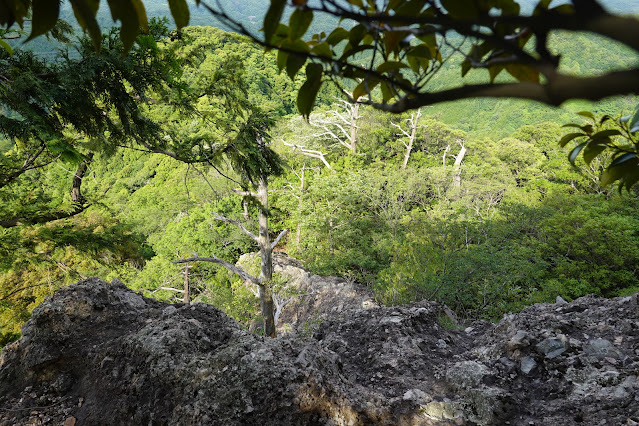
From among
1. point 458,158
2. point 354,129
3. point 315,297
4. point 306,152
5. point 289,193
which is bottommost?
point 458,158

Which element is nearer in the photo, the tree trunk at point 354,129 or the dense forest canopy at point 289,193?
the dense forest canopy at point 289,193

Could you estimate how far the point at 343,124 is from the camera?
24328 mm

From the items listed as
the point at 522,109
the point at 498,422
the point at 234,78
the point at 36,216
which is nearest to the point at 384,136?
the point at 522,109

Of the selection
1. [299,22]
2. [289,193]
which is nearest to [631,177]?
[299,22]

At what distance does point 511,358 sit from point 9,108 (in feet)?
14.6

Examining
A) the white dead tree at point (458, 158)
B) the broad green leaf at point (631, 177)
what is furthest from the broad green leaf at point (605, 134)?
the white dead tree at point (458, 158)

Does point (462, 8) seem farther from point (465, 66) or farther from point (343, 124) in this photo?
point (343, 124)

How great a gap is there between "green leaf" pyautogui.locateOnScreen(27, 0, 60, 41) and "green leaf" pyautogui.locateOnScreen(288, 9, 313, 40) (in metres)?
0.33

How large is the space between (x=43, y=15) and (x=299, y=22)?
35cm

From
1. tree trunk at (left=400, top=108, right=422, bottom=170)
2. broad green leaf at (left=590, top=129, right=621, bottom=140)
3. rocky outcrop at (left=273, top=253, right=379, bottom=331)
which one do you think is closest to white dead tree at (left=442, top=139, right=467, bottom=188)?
tree trunk at (left=400, top=108, right=422, bottom=170)

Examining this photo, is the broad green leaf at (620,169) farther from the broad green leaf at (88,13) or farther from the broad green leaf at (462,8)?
the broad green leaf at (88,13)

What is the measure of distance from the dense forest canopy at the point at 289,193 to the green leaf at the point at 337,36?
73mm

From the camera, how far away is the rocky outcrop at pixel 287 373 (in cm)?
189

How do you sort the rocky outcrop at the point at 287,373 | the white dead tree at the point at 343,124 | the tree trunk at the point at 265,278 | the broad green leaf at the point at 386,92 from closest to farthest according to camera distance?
1. the broad green leaf at the point at 386,92
2. the rocky outcrop at the point at 287,373
3. the tree trunk at the point at 265,278
4. the white dead tree at the point at 343,124
